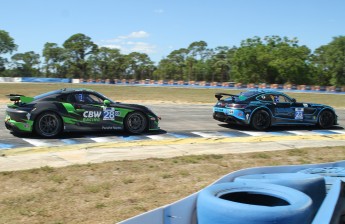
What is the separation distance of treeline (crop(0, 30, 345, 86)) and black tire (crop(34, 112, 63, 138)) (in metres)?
81.1

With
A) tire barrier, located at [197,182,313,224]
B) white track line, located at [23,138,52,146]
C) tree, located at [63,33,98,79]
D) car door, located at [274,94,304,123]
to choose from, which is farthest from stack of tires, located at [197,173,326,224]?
tree, located at [63,33,98,79]

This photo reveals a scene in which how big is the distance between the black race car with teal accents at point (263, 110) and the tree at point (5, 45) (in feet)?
390

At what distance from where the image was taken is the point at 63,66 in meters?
122

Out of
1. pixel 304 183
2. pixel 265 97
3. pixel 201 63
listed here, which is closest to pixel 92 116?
pixel 265 97

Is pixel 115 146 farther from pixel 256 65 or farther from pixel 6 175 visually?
pixel 256 65

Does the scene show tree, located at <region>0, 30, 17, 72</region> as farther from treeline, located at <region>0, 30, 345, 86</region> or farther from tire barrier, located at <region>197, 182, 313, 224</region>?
tire barrier, located at <region>197, 182, 313, 224</region>

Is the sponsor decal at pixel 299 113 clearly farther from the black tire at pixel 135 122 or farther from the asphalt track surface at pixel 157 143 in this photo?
the black tire at pixel 135 122

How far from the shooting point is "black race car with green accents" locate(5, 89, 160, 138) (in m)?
9.85

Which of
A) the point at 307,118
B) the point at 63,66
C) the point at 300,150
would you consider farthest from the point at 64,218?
the point at 63,66

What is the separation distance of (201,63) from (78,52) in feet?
127

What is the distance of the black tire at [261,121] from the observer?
42.9ft

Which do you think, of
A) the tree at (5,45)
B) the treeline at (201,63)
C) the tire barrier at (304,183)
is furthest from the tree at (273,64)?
the tire barrier at (304,183)

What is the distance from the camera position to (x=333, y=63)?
9038 cm

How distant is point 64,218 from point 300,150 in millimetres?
6707
